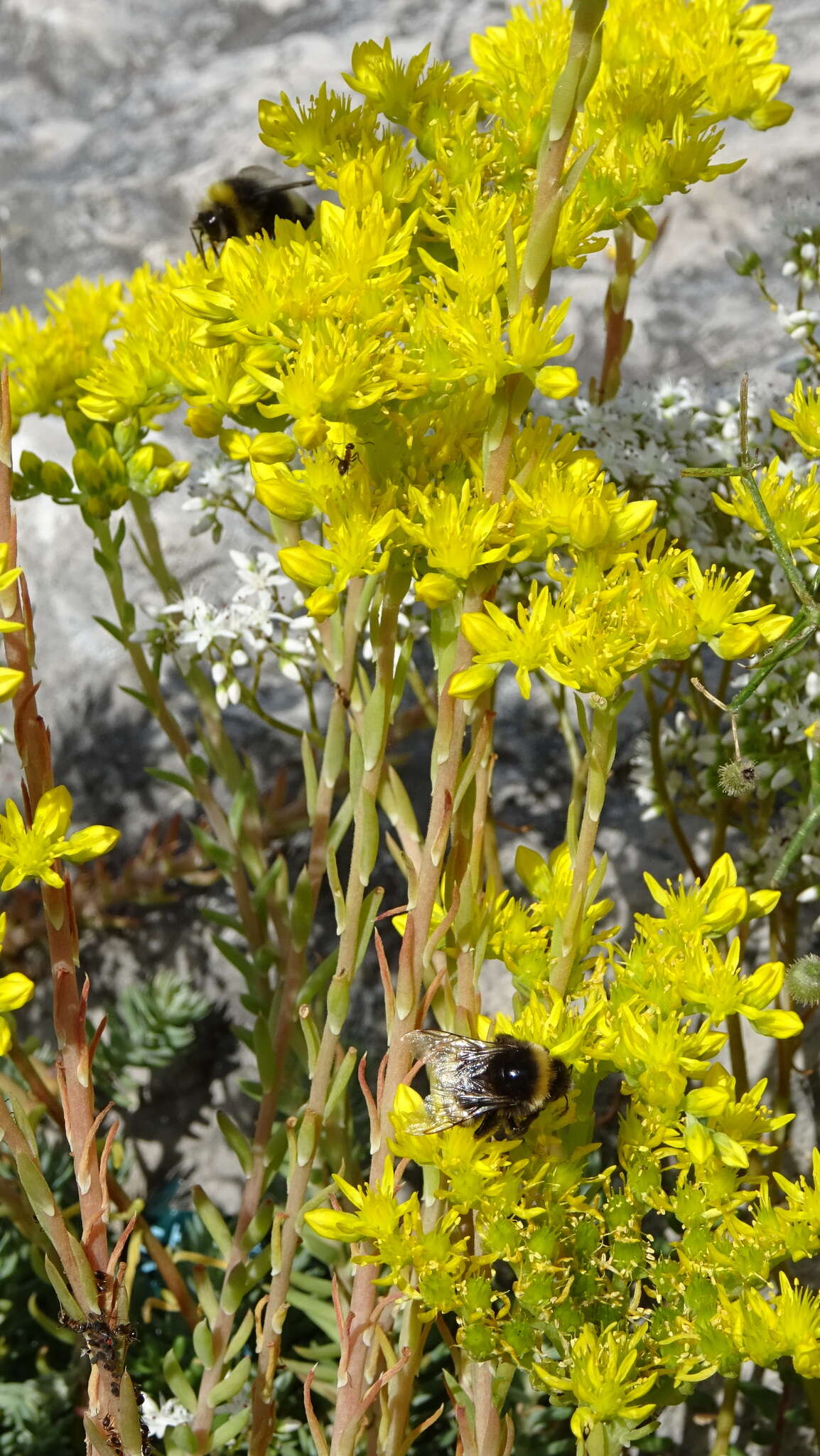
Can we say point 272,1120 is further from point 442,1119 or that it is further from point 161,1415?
point 442,1119

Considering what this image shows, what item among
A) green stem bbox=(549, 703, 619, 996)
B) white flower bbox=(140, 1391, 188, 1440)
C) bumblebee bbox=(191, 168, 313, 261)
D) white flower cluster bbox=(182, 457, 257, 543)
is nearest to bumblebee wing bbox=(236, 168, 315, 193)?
bumblebee bbox=(191, 168, 313, 261)

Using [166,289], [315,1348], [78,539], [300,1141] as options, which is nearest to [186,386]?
[166,289]

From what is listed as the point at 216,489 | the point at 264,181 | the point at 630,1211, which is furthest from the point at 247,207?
the point at 630,1211

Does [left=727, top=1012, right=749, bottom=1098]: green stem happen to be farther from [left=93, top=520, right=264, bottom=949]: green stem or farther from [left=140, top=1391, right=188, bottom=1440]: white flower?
[left=140, top=1391, right=188, bottom=1440]: white flower

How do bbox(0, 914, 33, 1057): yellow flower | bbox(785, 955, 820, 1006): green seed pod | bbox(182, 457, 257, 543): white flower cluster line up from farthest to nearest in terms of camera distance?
bbox(182, 457, 257, 543): white flower cluster → bbox(785, 955, 820, 1006): green seed pod → bbox(0, 914, 33, 1057): yellow flower

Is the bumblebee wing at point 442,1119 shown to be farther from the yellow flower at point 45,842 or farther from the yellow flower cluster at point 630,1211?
the yellow flower at point 45,842

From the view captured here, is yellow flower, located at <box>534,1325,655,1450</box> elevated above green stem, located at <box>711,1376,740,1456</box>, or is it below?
above

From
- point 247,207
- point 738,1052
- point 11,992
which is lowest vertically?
point 738,1052
